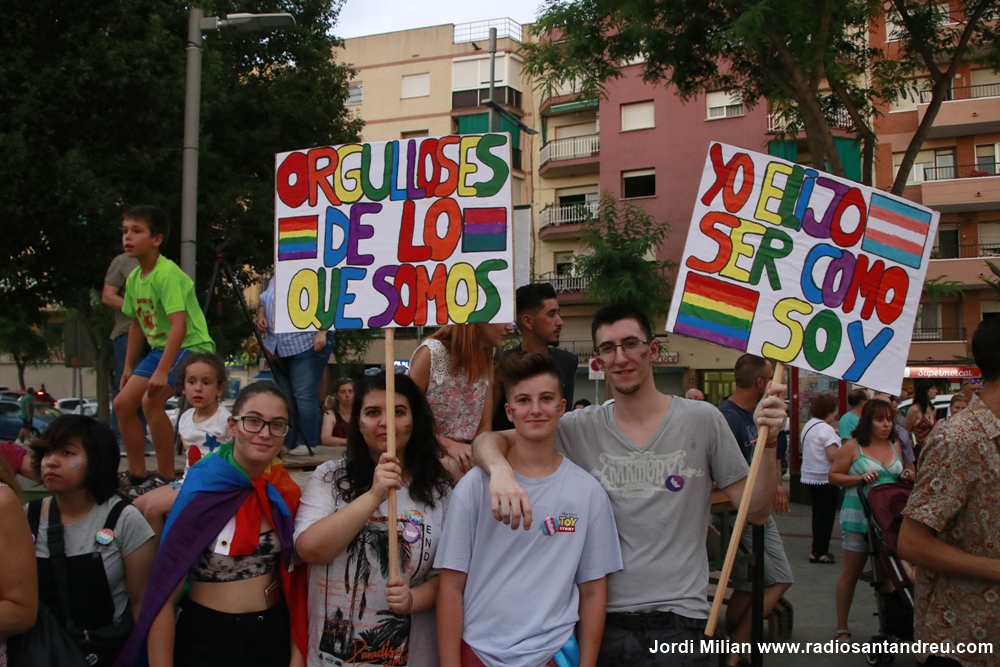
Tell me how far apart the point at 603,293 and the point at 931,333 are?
42.0 ft

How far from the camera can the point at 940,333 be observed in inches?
1284

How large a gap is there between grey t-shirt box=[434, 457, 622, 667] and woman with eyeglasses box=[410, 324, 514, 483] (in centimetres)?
106

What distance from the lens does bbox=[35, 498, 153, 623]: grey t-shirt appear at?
3457 mm

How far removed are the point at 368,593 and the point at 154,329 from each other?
299 centimetres

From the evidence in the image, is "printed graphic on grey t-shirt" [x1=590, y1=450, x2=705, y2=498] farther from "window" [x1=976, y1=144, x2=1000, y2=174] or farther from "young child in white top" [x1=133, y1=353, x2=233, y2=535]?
"window" [x1=976, y1=144, x2=1000, y2=174]

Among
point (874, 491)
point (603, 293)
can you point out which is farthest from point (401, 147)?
point (603, 293)

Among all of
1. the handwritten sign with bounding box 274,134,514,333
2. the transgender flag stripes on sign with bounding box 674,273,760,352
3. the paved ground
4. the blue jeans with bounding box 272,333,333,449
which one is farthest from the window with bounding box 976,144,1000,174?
the handwritten sign with bounding box 274,134,514,333

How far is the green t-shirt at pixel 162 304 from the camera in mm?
5562

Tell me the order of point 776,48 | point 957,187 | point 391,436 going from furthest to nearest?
point 957,187 < point 776,48 < point 391,436

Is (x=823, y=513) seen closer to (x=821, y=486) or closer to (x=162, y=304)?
(x=821, y=486)

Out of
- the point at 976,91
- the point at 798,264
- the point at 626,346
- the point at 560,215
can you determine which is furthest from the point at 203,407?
the point at 976,91

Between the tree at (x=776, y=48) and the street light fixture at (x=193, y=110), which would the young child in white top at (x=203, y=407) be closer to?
the street light fixture at (x=193, y=110)

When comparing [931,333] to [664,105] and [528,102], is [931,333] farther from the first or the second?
[528,102]

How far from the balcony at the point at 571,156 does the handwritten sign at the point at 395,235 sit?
107 ft
